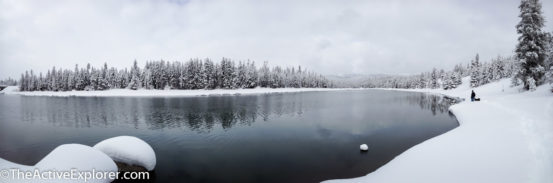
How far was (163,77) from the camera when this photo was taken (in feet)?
295

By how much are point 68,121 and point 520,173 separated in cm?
3737

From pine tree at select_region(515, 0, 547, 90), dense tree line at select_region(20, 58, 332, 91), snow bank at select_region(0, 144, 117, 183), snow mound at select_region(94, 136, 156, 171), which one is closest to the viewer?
snow bank at select_region(0, 144, 117, 183)

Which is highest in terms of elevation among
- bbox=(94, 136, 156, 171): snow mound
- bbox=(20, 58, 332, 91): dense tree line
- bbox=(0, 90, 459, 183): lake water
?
bbox=(20, 58, 332, 91): dense tree line

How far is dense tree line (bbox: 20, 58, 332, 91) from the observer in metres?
87.7

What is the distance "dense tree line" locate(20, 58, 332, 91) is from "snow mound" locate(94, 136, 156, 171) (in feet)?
250

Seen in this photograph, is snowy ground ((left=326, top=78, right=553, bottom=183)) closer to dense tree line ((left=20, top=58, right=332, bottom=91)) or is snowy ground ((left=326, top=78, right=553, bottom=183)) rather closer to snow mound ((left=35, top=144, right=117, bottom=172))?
snow mound ((left=35, top=144, right=117, bottom=172))

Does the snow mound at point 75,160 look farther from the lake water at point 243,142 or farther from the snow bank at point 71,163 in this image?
the lake water at point 243,142

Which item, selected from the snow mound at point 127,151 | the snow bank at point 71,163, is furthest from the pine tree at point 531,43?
the snow bank at point 71,163

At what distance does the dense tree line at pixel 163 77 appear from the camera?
87.7 meters

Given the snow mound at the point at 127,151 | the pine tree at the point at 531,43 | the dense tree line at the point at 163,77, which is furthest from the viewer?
the dense tree line at the point at 163,77

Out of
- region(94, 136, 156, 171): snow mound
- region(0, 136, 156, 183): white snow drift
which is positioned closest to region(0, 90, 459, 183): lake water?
region(94, 136, 156, 171): snow mound

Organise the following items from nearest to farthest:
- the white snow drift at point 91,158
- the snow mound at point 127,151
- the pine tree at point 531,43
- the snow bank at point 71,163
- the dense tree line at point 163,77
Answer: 1. the snow bank at point 71,163
2. the white snow drift at point 91,158
3. the snow mound at point 127,151
4. the pine tree at point 531,43
5. the dense tree line at point 163,77

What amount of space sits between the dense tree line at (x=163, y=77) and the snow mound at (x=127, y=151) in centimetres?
7609

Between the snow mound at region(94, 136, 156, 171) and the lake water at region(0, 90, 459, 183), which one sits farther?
the lake water at region(0, 90, 459, 183)
